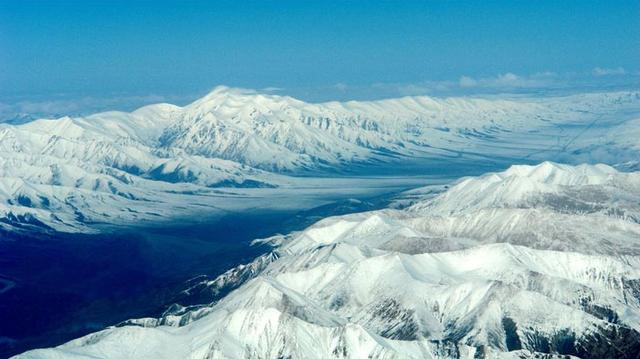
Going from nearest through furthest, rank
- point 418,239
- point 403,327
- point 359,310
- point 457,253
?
point 403,327
point 359,310
point 457,253
point 418,239

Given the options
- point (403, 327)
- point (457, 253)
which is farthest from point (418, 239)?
point (403, 327)

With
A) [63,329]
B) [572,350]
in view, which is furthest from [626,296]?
[63,329]

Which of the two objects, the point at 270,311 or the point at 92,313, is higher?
the point at 270,311

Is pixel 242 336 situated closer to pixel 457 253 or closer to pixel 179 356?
pixel 179 356

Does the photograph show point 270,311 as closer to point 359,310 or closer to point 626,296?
point 359,310

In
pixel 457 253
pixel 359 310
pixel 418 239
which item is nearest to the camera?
pixel 359 310

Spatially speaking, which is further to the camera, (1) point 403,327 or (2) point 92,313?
(2) point 92,313
